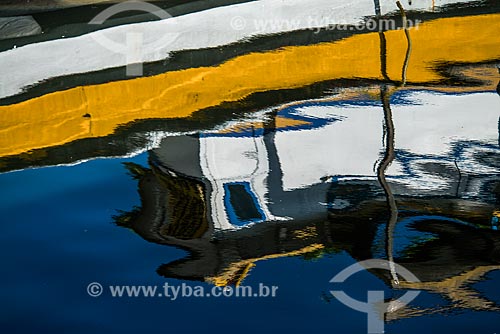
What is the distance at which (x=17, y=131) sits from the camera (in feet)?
16.5

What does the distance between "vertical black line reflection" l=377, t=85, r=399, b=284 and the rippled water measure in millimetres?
15

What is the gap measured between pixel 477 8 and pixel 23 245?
4.56 meters

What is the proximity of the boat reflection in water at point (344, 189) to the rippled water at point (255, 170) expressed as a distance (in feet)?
0.04

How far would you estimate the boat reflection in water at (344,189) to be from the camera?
360 cm

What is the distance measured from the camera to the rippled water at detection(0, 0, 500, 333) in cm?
A: 328

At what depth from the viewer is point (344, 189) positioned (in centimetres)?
420

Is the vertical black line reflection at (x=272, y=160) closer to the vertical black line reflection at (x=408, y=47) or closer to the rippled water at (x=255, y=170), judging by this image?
the rippled water at (x=255, y=170)

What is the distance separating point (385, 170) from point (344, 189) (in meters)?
0.33

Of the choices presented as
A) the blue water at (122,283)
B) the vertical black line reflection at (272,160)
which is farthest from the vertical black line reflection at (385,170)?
the vertical black line reflection at (272,160)

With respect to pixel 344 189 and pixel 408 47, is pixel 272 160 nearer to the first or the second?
pixel 344 189

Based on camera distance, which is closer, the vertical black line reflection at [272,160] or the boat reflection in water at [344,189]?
the boat reflection in water at [344,189]

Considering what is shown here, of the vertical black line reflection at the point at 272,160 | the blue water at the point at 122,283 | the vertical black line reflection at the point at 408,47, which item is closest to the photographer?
the blue water at the point at 122,283

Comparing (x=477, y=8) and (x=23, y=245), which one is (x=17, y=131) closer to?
(x=23, y=245)

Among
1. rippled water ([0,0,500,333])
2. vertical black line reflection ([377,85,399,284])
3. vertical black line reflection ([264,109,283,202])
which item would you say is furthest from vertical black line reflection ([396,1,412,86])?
vertical black line reflection ([264,109,283,202])
